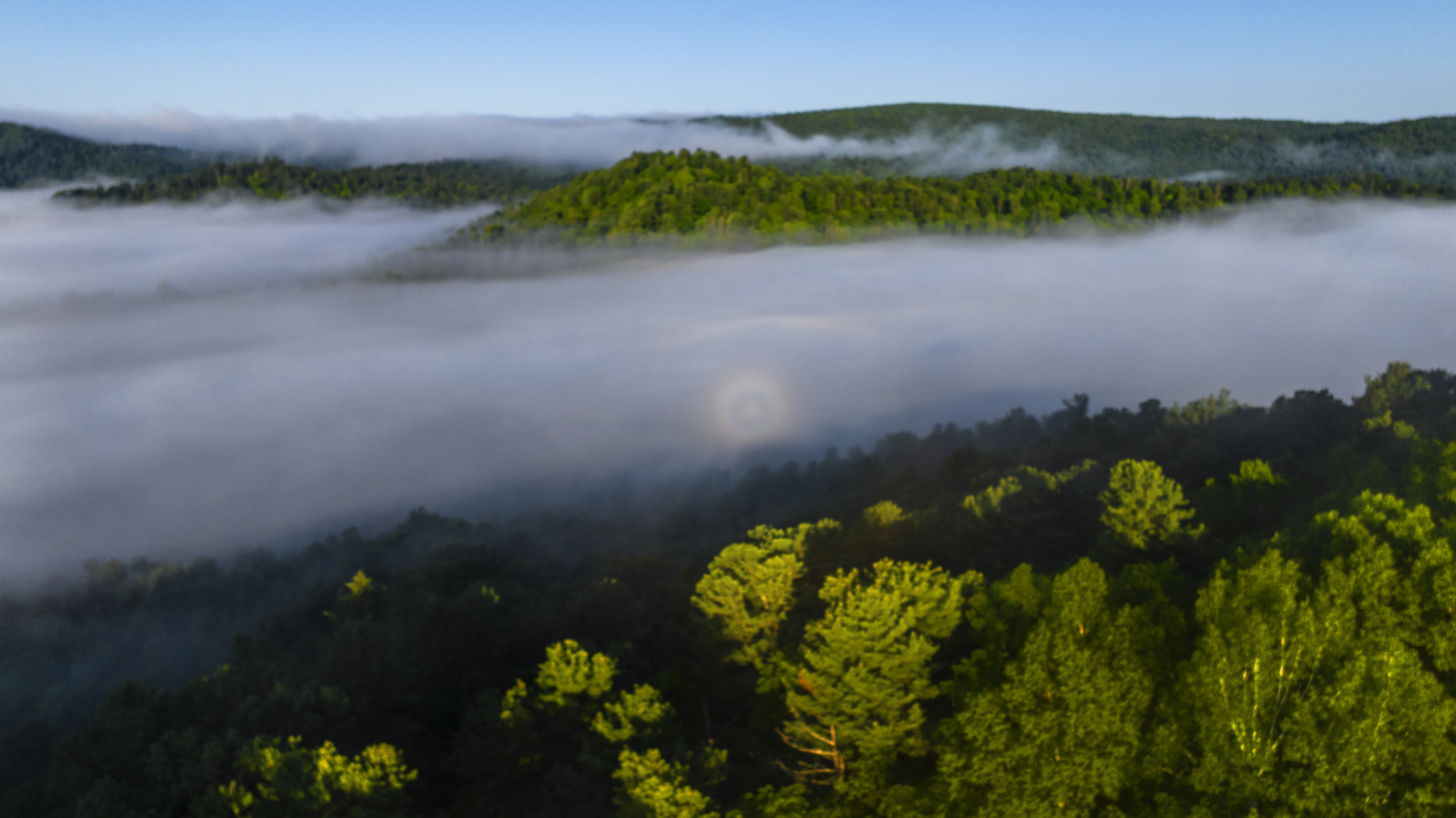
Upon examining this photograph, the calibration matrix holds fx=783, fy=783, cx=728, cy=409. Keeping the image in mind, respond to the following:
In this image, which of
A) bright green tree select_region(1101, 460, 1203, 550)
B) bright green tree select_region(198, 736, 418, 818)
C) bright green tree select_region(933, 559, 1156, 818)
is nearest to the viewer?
bright green tree select_region(933, 559, 1156, 818)

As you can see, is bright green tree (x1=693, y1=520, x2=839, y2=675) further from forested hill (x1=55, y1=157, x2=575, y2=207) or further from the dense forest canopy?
forested hill (x1=55, y1=157, x2=575, y2=207)

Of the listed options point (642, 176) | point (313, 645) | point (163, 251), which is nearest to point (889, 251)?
point (642, 176)

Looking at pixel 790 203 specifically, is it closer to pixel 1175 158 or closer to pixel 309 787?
pixel 309 787

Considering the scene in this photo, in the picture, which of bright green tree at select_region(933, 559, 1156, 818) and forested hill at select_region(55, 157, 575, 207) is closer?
bright green tree at select_region(933, 559, 1156, 818)

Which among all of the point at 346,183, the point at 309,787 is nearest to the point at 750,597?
the point at 309,787

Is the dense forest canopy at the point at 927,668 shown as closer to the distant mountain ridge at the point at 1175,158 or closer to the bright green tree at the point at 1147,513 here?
the bright green tree at the point at 1147,513

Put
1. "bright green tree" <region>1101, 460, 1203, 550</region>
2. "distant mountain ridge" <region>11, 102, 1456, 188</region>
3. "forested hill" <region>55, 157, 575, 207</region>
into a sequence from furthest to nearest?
"distant mountain ridge" <region>11, 102, 1456, 188</region> < "forested hill" <region>55, 157, 575, 207</region> < "bright green tree" <region>1101, 460, 1203, 550</region>

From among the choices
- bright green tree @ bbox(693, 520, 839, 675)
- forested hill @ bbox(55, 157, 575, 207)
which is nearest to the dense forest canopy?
bright green tree @ bbox(693, 520, 839, 675)

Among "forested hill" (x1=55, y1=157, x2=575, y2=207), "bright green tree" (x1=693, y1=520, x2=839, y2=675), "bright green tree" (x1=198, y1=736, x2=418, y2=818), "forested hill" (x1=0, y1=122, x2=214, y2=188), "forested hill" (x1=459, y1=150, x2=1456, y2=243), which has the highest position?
"forested hill" (x1=0, y1=122, x2=214, y2=188)
